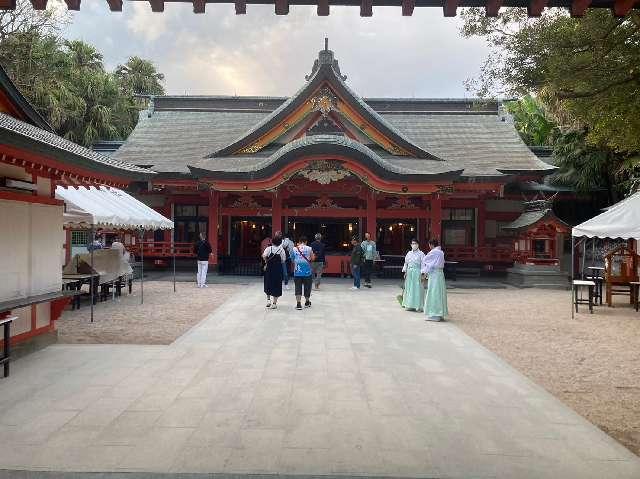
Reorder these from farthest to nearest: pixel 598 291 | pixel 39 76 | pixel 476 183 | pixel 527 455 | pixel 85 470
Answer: pixel 39 76
pixel 476 183
pixel 598 291
pixel 527 455
pixel 85 470

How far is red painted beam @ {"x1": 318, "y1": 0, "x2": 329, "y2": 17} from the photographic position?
14.0 ft

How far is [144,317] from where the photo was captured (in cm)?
1013

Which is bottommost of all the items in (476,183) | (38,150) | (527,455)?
(527,455)

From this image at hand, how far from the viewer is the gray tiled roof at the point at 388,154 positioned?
741 inches

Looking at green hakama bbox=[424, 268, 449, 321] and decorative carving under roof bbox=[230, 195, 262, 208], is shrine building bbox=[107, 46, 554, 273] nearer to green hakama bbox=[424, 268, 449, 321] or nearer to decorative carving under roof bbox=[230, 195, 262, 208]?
decorative carving under roof bbox=[230, 195, 262, 208]

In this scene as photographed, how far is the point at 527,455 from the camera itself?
390 cm

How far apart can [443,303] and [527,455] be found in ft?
20.5

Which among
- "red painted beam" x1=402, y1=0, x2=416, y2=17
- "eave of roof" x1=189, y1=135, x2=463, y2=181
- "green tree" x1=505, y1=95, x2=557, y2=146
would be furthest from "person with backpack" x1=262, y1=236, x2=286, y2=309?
"green tree" x1=505, y1=95, x2=557, y2=146

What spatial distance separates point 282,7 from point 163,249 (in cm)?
1649

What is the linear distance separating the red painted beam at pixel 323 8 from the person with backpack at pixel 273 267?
6525 millimetres

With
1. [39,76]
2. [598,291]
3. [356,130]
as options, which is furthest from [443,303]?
[39,76]

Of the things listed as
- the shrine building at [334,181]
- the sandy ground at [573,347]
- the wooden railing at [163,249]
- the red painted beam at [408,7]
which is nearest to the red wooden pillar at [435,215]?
the shrine building at [334,181]

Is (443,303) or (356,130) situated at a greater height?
(356,130)

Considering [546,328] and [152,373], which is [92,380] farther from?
[546,328]
